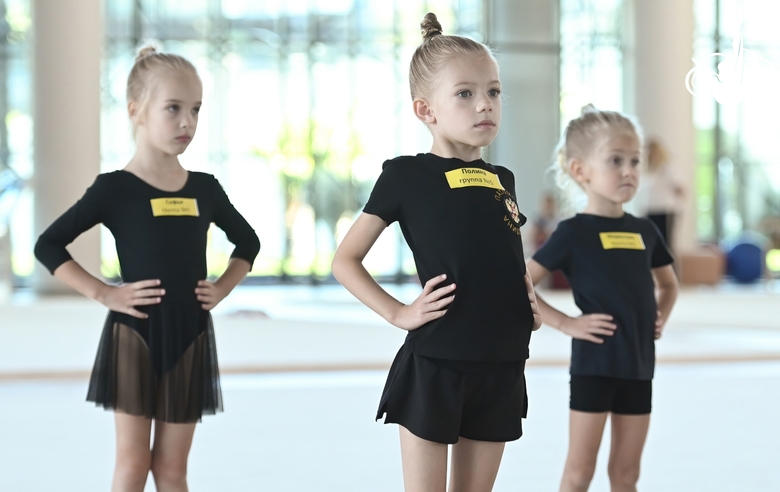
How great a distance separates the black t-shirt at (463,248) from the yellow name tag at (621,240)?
0.91 meters

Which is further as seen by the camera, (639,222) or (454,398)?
(639,222)

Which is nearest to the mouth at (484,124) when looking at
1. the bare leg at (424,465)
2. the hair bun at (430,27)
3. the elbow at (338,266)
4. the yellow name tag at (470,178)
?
the yellow name tag at (470,178)

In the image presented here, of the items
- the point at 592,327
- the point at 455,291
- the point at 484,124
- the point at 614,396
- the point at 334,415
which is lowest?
the point at 334,415

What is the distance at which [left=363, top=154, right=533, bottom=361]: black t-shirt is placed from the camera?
2.25 m

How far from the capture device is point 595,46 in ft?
63.5

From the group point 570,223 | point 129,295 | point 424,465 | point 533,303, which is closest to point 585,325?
point 570,223

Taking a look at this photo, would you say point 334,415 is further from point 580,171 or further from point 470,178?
point 470,178

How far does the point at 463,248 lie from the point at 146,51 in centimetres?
138

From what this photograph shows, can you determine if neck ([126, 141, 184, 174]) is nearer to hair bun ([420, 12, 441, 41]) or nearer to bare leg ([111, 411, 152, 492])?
bare leg ([111, 411, 152, 492])

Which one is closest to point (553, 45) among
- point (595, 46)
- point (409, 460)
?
point (595, 46)

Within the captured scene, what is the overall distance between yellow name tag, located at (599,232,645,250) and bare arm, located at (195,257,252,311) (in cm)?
117

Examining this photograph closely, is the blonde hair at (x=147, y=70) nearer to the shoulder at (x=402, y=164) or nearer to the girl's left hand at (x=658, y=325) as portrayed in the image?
the shoulder at (x=402, y=164)

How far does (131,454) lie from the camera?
2801 millimetres

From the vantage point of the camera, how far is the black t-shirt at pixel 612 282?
3.10 meters
